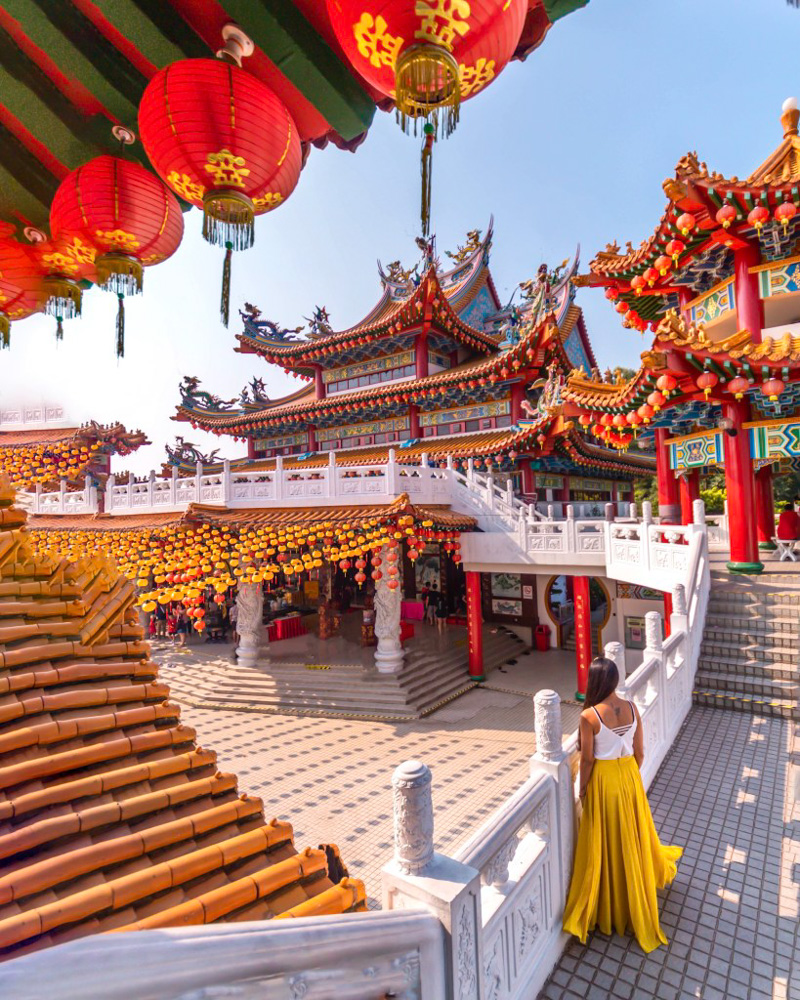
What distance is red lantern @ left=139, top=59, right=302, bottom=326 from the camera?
2436 millimetres

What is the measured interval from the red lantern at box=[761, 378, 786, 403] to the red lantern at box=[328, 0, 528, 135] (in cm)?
678

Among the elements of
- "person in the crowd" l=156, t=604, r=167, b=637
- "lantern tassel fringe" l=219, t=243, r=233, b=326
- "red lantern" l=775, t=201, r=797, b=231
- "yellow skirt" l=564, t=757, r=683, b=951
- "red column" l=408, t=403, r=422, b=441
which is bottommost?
"person in the crowd" l=156, t=604, r=167, b=637

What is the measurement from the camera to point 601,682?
2895 mm

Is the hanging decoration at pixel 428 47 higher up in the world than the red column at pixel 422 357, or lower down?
lower down

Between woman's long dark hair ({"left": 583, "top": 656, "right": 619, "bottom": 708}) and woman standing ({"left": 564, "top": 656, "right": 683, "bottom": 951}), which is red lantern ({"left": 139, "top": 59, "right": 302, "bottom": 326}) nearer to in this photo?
woman's long dark hair ({"left": 583, "top": 656, "right": 619, "bottom": 708})

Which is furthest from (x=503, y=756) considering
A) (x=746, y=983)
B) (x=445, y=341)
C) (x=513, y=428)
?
(x=445, y=341)

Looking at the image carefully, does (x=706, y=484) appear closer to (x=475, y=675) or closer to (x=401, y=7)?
(x=475, y=675)

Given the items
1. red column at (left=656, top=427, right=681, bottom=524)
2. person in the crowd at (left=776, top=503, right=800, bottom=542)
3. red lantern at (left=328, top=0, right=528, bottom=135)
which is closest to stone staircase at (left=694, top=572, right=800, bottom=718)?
red column at (left=656, top=427, right=681, bottom=524)

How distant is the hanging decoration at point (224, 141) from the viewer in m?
2.43

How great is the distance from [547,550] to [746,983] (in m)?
8.58

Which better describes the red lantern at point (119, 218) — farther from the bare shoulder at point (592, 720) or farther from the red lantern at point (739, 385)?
the red lantern at point (739, 385)

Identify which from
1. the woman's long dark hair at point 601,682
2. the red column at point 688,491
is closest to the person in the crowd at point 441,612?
the red column at point 688,491

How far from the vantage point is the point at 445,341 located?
16.8 metres

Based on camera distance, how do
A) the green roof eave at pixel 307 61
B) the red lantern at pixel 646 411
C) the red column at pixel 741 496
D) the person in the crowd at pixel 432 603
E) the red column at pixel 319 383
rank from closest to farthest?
1. the green roof eave at pixel 307 61
2. the red column at pixel 741 496
3. the red lantern at pixel 646 411
4. the person in the crowd at pixel 432 603
5. the red column at pixel 319 383
